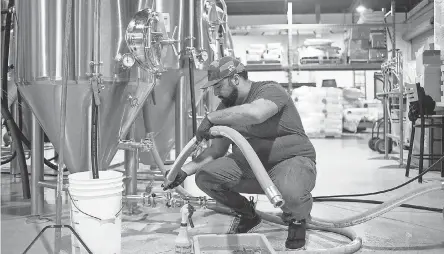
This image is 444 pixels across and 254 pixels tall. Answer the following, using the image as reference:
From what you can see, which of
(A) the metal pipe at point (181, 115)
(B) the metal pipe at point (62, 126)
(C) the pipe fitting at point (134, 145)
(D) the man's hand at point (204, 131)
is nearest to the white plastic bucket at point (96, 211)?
(B) the metal pipe at point (62, 126)

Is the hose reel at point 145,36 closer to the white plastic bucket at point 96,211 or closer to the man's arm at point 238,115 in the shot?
the man's arm at point 238,115

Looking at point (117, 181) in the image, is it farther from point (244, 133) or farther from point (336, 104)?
point (336, 104)

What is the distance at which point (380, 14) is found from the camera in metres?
Result: 7.68

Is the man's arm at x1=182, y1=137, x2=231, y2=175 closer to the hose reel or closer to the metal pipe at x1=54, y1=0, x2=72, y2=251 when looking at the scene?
the hose reel

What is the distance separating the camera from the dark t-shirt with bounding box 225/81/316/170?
1913 millimetres

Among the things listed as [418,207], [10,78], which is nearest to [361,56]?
[418,207]

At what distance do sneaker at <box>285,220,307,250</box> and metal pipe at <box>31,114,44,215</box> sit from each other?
1.35 meters

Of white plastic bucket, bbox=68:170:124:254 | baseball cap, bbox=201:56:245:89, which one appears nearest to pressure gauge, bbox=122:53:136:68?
baseball cap, bbox=201:56:245:89

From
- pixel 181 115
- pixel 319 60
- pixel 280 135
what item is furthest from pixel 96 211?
pixel 319 60

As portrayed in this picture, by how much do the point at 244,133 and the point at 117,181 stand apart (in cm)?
66

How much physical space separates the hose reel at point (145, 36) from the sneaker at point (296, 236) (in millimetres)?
994

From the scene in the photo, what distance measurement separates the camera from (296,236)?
1.74m

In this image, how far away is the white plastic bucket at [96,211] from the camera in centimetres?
151

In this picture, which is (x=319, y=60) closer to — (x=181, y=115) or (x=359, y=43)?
(x=359, y=43)
